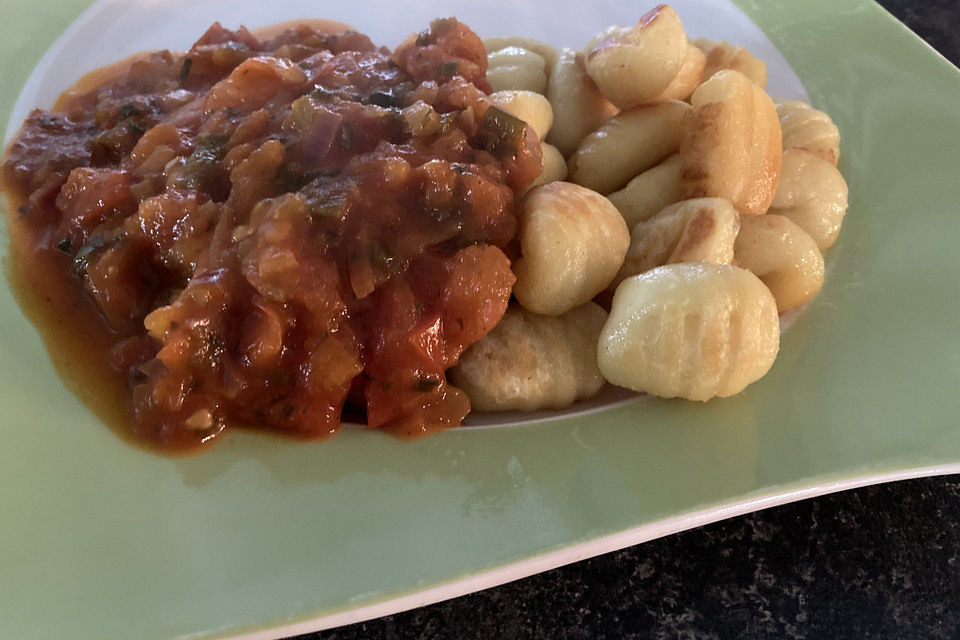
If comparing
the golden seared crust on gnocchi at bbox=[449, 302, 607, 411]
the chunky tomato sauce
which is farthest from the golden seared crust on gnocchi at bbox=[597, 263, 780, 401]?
the chunky tomato sauce

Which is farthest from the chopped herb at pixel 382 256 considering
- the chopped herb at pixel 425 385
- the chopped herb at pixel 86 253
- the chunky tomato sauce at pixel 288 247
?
the chopped herb at pixel 86 253

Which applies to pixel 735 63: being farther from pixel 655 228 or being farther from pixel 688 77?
pixel 655 228

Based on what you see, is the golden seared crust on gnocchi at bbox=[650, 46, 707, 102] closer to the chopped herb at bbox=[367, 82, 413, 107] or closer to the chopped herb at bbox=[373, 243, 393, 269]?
the chopped herb at bbox=[367, 82, 413, 107]

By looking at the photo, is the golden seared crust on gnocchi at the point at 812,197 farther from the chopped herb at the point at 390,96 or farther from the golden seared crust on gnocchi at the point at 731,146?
the chopped herb at the point at 390,96

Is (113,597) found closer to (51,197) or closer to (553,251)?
(553,251)

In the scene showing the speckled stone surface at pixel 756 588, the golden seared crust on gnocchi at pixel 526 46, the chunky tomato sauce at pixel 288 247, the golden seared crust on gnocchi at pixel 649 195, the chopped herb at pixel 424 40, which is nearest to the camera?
the speckled stone surface at pixel 756 588

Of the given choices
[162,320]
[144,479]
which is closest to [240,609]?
[144,479]

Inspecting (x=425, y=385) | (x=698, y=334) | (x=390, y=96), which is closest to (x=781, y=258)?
(x=698, y=334)
